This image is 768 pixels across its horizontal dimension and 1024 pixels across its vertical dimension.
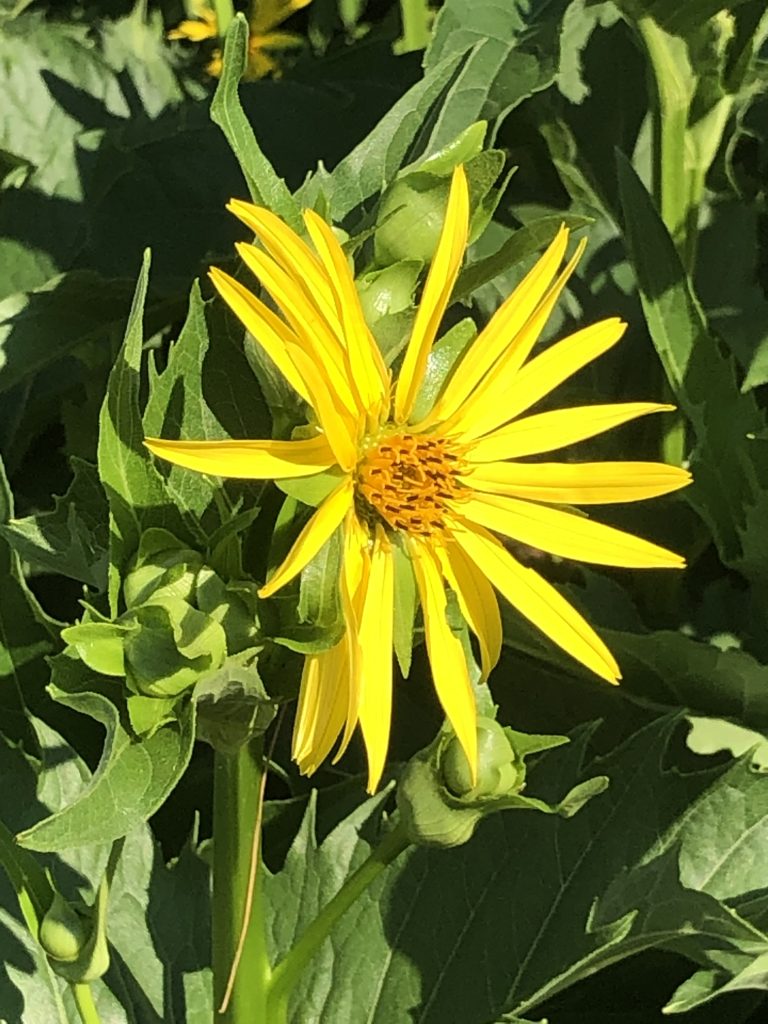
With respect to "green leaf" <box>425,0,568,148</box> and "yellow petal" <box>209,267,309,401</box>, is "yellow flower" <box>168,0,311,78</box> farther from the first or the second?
"yellow petal" <box>209,267,309,401</box>

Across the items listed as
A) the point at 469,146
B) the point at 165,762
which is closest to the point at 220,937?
the point at 165,762

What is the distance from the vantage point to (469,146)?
1.82 feet

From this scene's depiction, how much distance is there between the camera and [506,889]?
77 centimetres

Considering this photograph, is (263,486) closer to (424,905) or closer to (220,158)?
(424,905)

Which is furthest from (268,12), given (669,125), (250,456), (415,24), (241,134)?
(250,456)

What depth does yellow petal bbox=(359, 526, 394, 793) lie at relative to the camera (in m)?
0.50

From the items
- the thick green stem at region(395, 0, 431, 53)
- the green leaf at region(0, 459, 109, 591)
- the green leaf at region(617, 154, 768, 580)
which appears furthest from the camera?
the thick green stem at region(395, 0, 431, 53)

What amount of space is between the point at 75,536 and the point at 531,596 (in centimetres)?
20

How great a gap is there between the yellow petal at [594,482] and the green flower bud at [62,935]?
0.86 ft

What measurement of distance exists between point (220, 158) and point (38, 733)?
1.59 feet

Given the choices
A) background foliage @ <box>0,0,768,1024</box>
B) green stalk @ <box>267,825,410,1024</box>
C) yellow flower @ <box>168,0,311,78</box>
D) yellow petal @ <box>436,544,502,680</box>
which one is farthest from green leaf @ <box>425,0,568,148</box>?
yellow flower @ <box>168,0,311,78</box>

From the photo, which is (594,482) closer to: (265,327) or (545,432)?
(545,432)

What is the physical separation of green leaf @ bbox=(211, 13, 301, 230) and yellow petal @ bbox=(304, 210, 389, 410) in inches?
1.7

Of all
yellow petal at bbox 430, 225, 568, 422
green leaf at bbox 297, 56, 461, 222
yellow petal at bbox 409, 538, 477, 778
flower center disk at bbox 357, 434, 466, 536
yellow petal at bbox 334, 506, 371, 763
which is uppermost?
green leaf at bbox 297, 56, 461, 222
